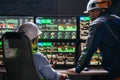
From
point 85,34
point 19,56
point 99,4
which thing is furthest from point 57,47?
point 19,56

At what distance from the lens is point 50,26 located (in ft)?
15.4

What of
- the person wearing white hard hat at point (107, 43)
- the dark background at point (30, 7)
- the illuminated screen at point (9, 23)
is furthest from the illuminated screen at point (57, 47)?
the person wearing white hard hat at point (107, 43)

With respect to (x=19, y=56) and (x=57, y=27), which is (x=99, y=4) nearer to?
(x=19, y=56)

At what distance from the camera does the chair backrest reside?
9.55ft

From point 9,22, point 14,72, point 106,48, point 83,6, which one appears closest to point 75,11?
point 83,6

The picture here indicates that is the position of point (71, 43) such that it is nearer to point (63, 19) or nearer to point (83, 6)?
point (63, 19)

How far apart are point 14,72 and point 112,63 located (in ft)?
3.26

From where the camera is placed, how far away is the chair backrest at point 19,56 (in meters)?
2.91

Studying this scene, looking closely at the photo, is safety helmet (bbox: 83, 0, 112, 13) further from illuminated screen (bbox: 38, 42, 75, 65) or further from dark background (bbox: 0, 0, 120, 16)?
dark background (bbox: 0, 0, 120, 16)

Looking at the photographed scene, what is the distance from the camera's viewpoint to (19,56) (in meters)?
2.98

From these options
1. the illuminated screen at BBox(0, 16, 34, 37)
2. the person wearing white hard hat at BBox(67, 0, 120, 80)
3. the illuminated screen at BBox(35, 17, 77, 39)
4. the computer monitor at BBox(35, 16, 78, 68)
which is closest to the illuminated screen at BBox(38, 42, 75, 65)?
the computer monitor at BBox(35, 16, 78, 68)

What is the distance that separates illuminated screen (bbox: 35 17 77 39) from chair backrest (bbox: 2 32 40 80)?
1654mm

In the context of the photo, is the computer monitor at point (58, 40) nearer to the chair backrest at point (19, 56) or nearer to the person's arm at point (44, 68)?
the person's arm at point (44, 68)

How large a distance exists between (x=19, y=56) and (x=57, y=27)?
1.77 metres
